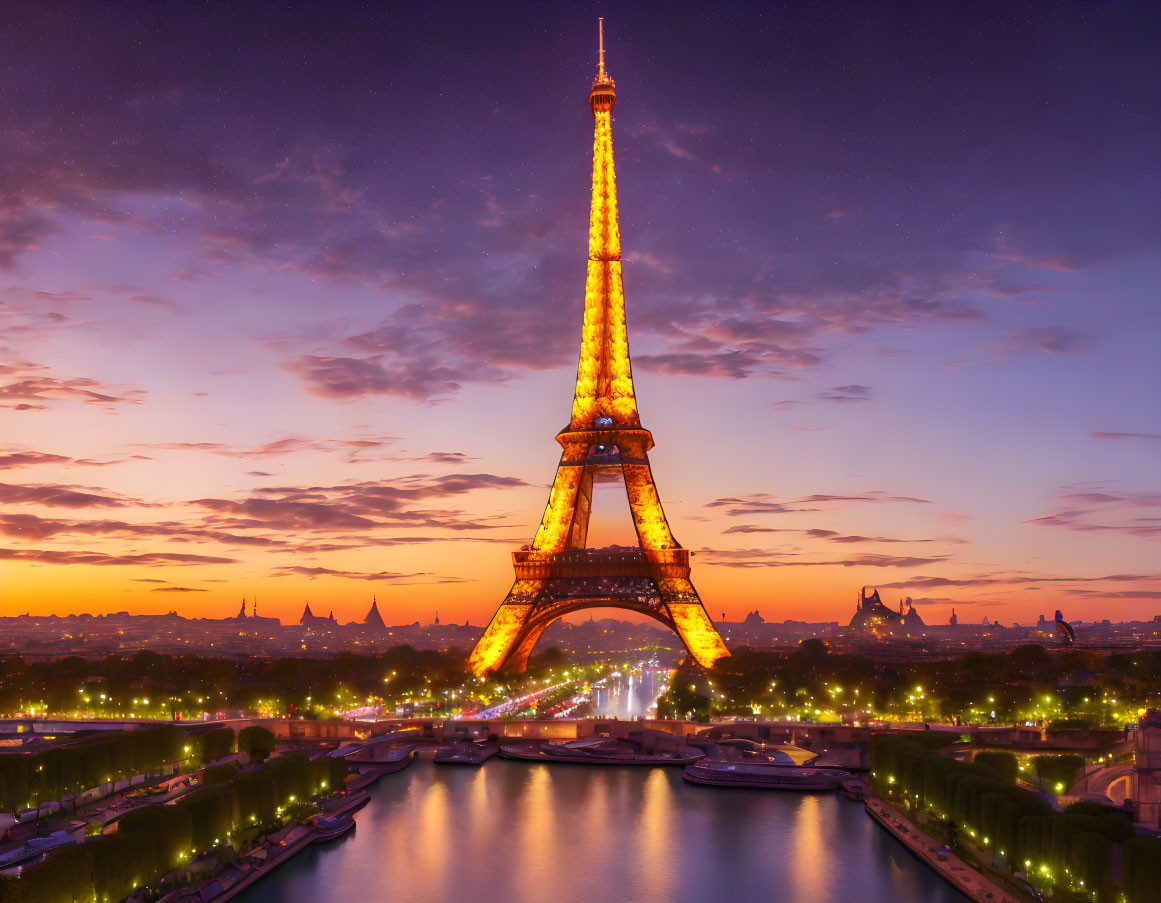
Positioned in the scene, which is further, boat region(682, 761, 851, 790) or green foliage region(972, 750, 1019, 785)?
boat region(682, 761, 851, 790)

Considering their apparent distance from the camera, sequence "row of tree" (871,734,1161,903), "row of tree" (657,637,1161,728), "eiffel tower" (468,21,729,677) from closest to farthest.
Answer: "row of tree" (871,734,1161,903), "row of tree" (657,637,1161,728), "eiffel tower" (468,21,729,677)

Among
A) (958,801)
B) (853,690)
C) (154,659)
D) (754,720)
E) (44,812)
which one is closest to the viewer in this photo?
(958,801)

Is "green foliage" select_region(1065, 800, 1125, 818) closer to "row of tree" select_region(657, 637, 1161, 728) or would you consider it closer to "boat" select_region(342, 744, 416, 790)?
"boat" select_region(342, 744, 416, 790)

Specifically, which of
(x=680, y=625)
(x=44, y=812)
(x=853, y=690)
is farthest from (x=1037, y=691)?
(x=44, y=812)

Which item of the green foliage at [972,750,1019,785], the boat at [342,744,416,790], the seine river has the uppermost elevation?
the green foliage at [972,750,1019,785]

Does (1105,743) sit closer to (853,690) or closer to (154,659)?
(853,690)

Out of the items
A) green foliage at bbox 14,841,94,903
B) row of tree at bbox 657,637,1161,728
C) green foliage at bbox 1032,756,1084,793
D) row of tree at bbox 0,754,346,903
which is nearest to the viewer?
green foliage at bbox 14,841,94,903

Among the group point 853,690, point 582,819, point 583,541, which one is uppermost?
point 583,541

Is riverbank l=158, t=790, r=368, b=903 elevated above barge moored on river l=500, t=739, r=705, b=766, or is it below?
below

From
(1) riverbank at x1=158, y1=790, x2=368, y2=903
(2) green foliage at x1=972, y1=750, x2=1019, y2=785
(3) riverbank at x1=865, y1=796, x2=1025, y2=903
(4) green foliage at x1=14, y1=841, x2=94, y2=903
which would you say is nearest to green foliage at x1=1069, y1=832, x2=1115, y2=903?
(3) riverbank at x1=865, y1=796, x2=1025, y2=903
